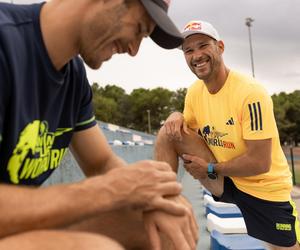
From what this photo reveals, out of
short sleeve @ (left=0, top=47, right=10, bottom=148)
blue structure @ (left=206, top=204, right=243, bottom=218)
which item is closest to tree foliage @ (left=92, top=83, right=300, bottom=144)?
blue structure @ (left=206, top=204, right=243, bottom=218)

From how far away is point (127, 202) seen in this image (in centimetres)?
139

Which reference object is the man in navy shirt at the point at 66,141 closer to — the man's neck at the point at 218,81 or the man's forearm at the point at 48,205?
the man's forearm at the point at 48,205

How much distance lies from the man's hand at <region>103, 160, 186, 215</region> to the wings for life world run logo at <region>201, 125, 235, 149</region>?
2.32 m

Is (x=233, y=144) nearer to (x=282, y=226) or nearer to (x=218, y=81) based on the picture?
(x=218, y=81)

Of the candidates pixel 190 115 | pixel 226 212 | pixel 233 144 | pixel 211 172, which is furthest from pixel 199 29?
pixel 226 212

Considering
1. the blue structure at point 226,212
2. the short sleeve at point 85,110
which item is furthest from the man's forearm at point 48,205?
the blue structure at point 226,212

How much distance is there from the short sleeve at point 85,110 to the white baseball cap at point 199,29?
6.47 ft

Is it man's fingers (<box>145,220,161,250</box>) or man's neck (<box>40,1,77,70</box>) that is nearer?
man's fingers (<box>145,220,161,250</box>)

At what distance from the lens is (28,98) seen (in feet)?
5.18

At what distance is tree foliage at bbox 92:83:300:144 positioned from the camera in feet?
202

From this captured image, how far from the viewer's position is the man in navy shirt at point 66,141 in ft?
4.18

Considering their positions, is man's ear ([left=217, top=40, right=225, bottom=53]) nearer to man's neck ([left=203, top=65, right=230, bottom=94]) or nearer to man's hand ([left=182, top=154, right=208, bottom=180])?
man's neck ([left=203, top=65, right=230, bottom=94])

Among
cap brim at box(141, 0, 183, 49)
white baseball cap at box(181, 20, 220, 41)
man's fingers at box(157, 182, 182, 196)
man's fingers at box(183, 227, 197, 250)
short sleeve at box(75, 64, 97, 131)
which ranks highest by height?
white baseball cap at box(181, 20, 220, 41)

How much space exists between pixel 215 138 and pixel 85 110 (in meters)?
1.93
